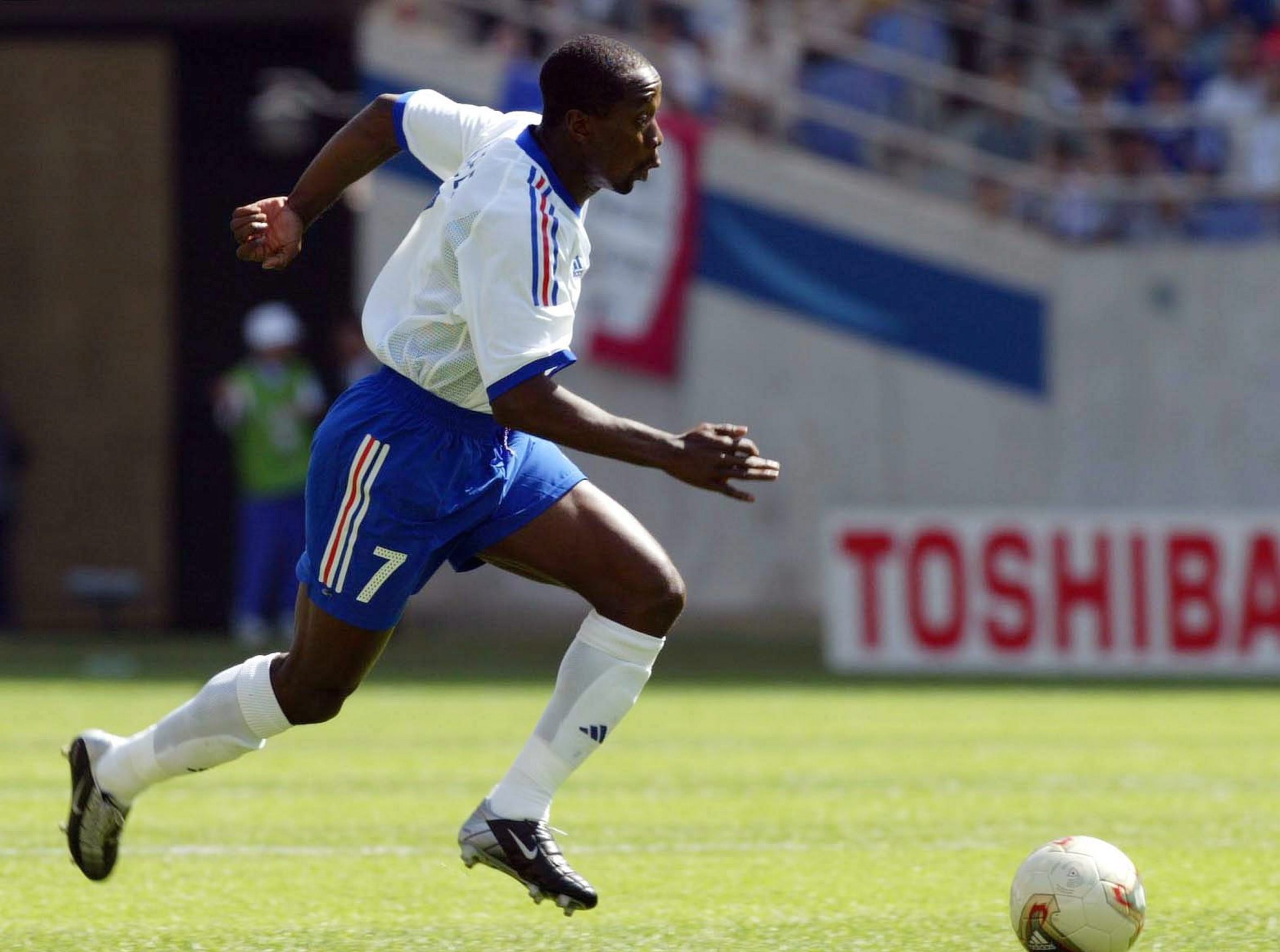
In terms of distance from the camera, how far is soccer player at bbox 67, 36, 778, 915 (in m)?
4.82

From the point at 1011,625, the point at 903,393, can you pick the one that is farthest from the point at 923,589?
the point at 903,393

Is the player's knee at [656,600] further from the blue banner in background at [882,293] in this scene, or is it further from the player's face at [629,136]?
the blue banner in background at [882,293]

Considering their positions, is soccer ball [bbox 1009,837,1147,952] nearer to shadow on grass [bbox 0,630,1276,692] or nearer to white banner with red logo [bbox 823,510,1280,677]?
shadow on grass [bbox 0,630,1276,692]

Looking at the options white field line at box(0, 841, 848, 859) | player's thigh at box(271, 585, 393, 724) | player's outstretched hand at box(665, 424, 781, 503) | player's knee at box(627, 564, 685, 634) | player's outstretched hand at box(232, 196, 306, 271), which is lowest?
white field line at box(0, 841, 848, 859)

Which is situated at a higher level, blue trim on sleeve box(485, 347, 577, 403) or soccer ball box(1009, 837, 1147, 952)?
blue trim on sleeve box(485, 347, 577, 403)

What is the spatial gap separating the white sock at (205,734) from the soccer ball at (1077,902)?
1.83 metres

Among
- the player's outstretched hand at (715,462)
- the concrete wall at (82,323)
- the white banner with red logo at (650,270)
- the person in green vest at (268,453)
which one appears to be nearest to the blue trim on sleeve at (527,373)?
the player's outstretched hand at (715,462)

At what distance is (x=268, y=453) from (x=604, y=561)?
11.0 m

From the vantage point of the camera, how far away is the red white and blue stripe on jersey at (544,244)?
15.8 ft

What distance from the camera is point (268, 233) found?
5.27m

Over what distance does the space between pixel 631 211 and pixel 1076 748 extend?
8.35m

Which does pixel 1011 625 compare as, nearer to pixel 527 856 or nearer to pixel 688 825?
pixel 688 825

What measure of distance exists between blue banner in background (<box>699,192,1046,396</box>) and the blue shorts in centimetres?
1215

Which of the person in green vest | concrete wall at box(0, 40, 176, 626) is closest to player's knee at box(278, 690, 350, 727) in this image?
the person in green vest
